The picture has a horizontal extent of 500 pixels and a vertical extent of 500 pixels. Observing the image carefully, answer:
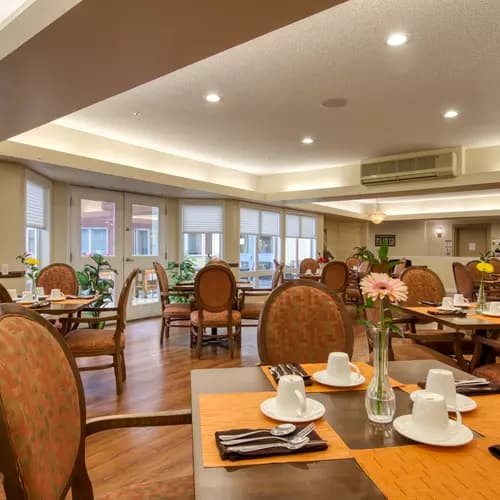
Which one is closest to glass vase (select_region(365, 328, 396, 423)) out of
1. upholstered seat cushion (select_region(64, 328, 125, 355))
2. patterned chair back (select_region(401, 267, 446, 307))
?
upholstered seat cushion (select_region(64, 328, 125, 355))

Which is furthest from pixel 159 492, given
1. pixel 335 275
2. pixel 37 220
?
pixel 335 275

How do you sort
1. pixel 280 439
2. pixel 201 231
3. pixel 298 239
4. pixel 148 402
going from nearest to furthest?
1. pixel 280 439
2. pixel 148 402
3. pixel 201 231
4. pixel 298 239

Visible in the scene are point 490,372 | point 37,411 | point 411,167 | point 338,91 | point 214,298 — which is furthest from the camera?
point 411,167

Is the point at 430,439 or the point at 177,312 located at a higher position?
the point at 430,439

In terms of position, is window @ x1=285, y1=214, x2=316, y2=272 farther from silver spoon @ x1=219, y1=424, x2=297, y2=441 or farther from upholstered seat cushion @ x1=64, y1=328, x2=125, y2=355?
silver spoon @ x1=219, y1=424, x2=297, y2=441

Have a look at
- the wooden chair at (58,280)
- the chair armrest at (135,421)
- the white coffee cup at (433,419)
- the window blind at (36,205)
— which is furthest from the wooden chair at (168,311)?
the white coffee cup at (433,419)

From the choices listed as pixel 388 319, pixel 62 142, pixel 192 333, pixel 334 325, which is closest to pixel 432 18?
pixel 334 325

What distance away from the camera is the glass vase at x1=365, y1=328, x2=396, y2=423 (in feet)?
3.52

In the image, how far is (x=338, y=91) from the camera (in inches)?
157

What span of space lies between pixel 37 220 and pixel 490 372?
5.41 metres

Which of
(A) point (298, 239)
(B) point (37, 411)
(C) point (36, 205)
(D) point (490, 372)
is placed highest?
(C) point (36, 205)

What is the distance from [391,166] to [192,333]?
4.12 meters

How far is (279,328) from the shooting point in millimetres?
1887

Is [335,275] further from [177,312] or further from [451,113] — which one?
[451,113]
